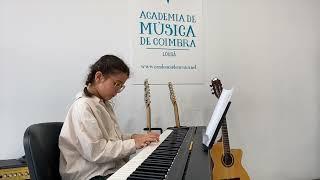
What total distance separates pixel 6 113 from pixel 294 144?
2.13m

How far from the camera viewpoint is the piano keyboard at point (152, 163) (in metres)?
0.80

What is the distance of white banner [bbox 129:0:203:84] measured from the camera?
218cm

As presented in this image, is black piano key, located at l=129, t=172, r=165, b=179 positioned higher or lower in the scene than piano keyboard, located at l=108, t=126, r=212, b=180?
higher

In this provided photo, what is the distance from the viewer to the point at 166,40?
2254mm

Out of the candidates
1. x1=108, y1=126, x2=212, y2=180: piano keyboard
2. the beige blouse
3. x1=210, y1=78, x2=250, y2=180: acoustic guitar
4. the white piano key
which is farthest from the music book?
x1=210, y1=78, x2=250, y2=180: acoustic guitar

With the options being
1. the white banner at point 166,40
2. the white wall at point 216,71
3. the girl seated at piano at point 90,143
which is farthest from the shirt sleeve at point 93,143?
the white banner at point 166,40

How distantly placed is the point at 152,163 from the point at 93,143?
376 mm

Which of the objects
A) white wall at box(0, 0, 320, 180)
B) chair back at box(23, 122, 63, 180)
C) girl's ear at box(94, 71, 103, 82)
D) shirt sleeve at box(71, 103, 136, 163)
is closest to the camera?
chair back at box(23, 122, 63, 180)

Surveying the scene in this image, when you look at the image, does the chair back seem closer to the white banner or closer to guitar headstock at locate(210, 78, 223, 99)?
the white banner

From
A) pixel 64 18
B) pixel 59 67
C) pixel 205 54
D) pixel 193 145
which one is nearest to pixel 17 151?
pixel 59 67

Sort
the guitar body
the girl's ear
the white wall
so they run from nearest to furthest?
the girl's ear, the white wall, the guitar body

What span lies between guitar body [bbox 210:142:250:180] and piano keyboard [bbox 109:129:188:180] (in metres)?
0.83

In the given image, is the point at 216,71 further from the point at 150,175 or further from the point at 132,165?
the point at 150,175

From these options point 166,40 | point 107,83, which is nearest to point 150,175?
point 107,83
